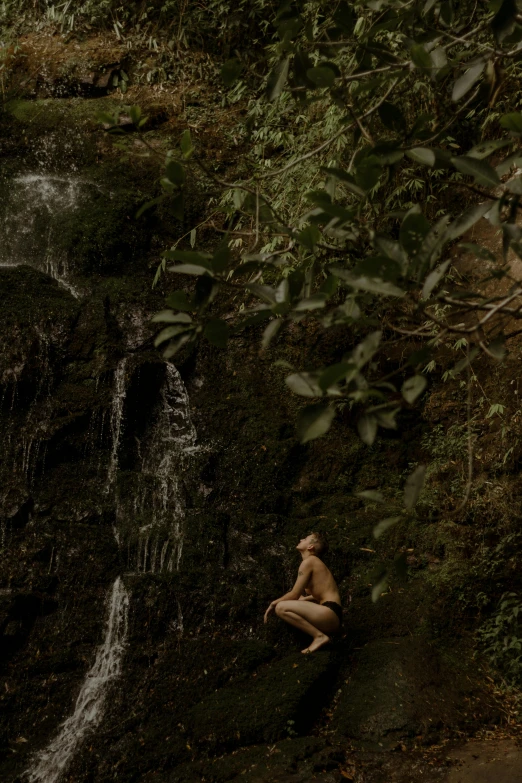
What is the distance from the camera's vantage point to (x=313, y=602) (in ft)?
17.8

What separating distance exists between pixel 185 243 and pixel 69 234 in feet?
4.95

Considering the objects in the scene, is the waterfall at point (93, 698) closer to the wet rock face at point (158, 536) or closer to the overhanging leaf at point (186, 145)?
the wet rock face at point (158, 536)

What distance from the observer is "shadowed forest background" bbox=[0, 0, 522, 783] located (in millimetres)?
2857

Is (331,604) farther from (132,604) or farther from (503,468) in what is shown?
(503,468)

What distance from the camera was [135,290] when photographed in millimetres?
8102

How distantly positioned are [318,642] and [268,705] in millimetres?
686

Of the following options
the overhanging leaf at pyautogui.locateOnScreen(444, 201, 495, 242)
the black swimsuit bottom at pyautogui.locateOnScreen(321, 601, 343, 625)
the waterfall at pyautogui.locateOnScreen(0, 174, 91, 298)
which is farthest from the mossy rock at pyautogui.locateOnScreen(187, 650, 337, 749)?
the waterfall at pyautogui.locateOnScreen(0, 174, 91, 298)

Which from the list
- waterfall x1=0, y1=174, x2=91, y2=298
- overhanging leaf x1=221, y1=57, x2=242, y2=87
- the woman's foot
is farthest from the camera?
waterfall x1=0, y1=174, x2=91, y2=298

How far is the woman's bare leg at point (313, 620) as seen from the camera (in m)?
5.28

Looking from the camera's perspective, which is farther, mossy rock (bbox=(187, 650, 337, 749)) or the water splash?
the water splash

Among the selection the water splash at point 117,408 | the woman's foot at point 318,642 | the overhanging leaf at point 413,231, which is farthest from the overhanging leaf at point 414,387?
the water splash at point 117,408

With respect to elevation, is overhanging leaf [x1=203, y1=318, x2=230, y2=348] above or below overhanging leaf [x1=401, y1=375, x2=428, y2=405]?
above

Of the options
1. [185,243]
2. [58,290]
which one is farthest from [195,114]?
[58,290]

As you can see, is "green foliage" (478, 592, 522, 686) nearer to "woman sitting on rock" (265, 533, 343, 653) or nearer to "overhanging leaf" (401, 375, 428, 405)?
"woman sitting on rock" (265, 533, 343, 653)
